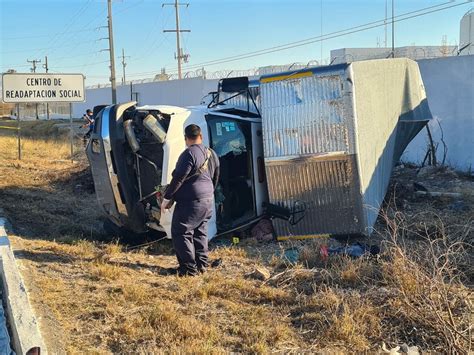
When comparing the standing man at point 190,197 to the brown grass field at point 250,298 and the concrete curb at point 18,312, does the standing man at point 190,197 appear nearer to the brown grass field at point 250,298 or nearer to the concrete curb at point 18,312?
the brown grass field at point 250,298

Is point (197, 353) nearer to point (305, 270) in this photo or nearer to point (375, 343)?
point (375, 343)

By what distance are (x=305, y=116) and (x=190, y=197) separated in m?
1.99

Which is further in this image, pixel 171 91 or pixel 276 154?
pixel 171 91

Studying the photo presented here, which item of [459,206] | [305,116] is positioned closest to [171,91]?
[459,206]

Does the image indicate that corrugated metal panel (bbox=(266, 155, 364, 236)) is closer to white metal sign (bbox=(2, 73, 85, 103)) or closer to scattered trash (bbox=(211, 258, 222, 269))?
scattered trash (bbox=(211, 258, 222, 269))

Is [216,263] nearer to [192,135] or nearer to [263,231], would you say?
[263,231]

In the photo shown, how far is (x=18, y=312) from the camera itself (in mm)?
4301

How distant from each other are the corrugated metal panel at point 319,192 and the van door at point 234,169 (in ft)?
1.35

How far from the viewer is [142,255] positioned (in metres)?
6.83

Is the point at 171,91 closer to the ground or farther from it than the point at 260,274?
farther from it

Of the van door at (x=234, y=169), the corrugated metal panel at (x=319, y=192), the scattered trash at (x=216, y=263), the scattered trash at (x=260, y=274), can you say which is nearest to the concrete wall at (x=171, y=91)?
the van door at (x=234, y=169)

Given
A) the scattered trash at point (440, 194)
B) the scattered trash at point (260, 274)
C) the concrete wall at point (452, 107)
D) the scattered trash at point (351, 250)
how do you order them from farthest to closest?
the concrete wall at point (452, 107) → the scattered trash at point (440, 194) → the scattered trash at point (351, 250) → the scattered trash at point (260, 274)

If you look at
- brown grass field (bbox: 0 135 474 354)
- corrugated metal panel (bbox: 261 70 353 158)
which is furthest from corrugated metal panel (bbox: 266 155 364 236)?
brown grass field (bbox: 0 135 474 354)

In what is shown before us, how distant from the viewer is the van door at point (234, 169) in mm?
7145
